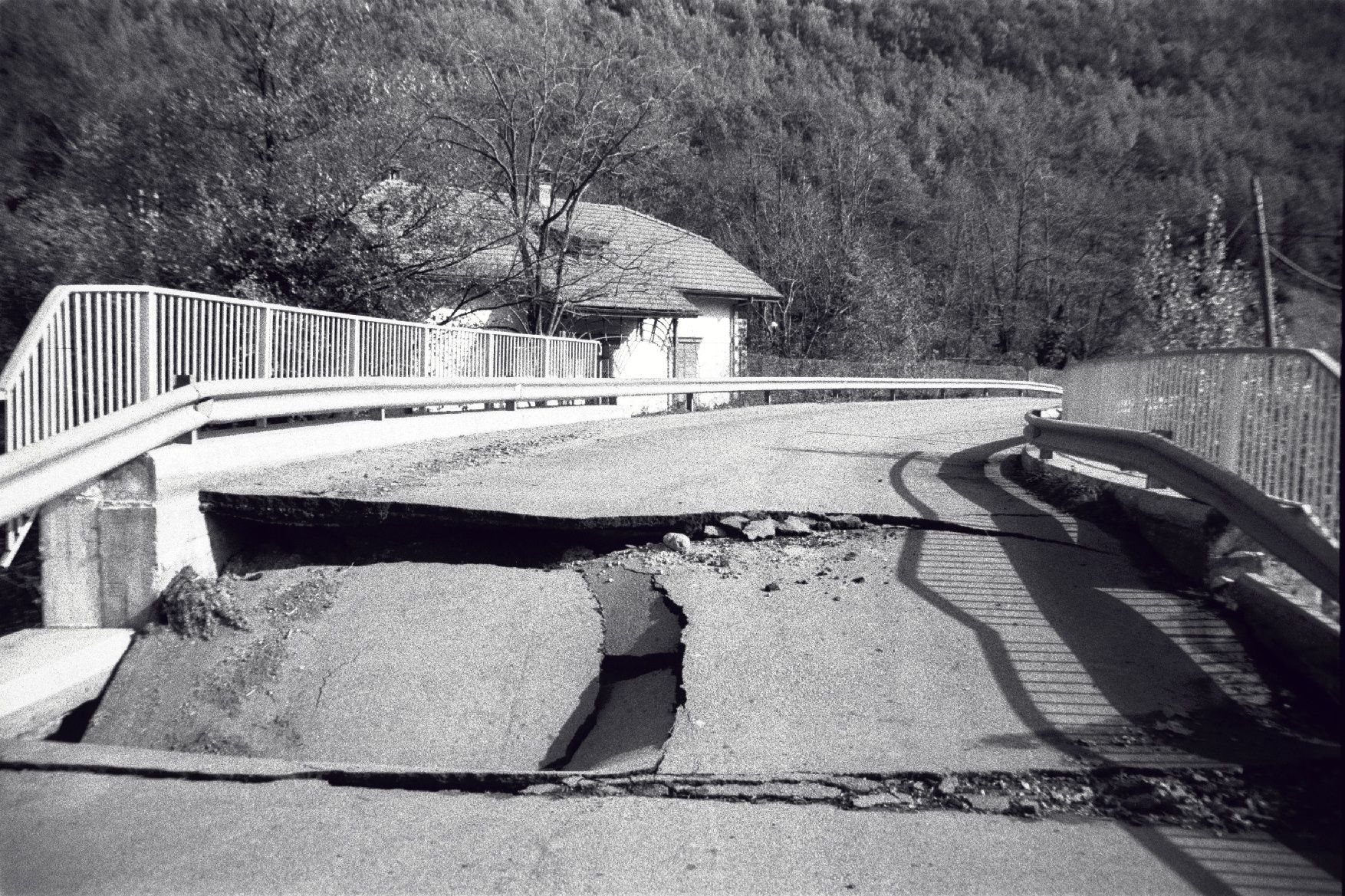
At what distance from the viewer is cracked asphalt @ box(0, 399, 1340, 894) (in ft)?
10.6

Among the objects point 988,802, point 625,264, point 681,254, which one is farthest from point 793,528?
point 681,254

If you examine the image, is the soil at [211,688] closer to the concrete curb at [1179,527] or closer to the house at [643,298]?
the concrete curb at [1179,527]

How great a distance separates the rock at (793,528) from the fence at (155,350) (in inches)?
165

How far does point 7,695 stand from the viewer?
15.1 ft

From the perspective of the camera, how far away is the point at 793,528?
22.7ft

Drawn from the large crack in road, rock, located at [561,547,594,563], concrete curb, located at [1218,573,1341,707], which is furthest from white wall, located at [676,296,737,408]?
concrete curb, located at [1218,573,1341,707]

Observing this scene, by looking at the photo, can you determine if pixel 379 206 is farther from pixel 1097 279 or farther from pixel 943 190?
pixel 943 190

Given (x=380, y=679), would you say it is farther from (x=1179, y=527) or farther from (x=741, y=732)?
(x=1179, y=527)

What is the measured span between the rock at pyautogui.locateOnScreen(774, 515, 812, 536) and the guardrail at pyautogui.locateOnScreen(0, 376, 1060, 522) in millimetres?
3908

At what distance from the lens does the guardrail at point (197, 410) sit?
15.4 ft

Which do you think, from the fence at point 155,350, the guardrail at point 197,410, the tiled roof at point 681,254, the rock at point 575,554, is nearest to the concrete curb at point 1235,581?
the rock at point 575,554

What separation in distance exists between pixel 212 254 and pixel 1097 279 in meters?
12.6

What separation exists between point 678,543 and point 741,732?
8.44ft

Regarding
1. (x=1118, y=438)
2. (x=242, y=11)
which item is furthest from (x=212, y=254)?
(x=1118, y=438)
